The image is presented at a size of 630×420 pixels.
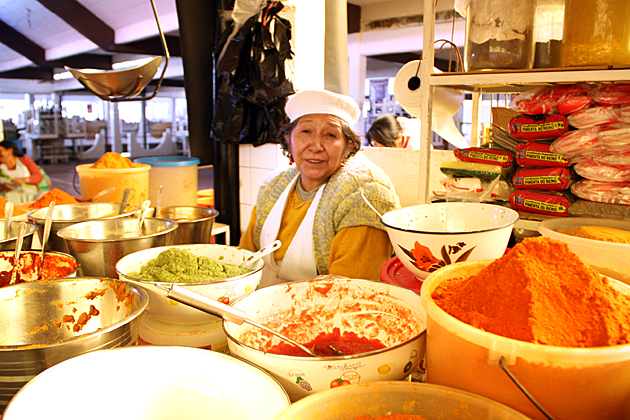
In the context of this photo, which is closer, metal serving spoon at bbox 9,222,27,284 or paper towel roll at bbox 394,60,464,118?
metal serving spoon at bbox 9,222,27,284

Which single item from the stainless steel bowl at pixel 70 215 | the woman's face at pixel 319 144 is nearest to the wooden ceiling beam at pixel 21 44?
the stainless steel bowl at pixel 70 215

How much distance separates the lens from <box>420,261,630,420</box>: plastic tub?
52 centimetres

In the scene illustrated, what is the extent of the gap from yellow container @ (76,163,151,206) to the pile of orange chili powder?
2137mm

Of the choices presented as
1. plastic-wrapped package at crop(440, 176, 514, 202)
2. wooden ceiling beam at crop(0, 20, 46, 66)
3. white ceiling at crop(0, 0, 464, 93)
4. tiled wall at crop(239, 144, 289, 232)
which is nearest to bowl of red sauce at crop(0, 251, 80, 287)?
plastic-wrapped package at crop(440, 176, 514, 202)

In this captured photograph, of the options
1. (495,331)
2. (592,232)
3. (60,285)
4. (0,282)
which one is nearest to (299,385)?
(495,331)

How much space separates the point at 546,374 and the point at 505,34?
110 cm

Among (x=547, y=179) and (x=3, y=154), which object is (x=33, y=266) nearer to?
(x=547, y=179)

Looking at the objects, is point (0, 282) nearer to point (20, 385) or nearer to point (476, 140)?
point (20, 385)

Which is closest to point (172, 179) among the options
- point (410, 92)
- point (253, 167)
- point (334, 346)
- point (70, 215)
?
point (253, 167)

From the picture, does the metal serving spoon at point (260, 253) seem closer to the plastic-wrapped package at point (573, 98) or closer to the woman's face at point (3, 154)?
the plastic-wrapped package at point (573, 98)

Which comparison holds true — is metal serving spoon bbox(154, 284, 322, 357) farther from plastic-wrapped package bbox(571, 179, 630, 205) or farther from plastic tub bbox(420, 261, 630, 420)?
plastic-wrapped package bbox(571, 179, 630, 205)

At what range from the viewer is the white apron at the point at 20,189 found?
450cm

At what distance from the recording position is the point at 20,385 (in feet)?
2.25

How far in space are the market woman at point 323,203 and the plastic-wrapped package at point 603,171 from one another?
0.66 m
